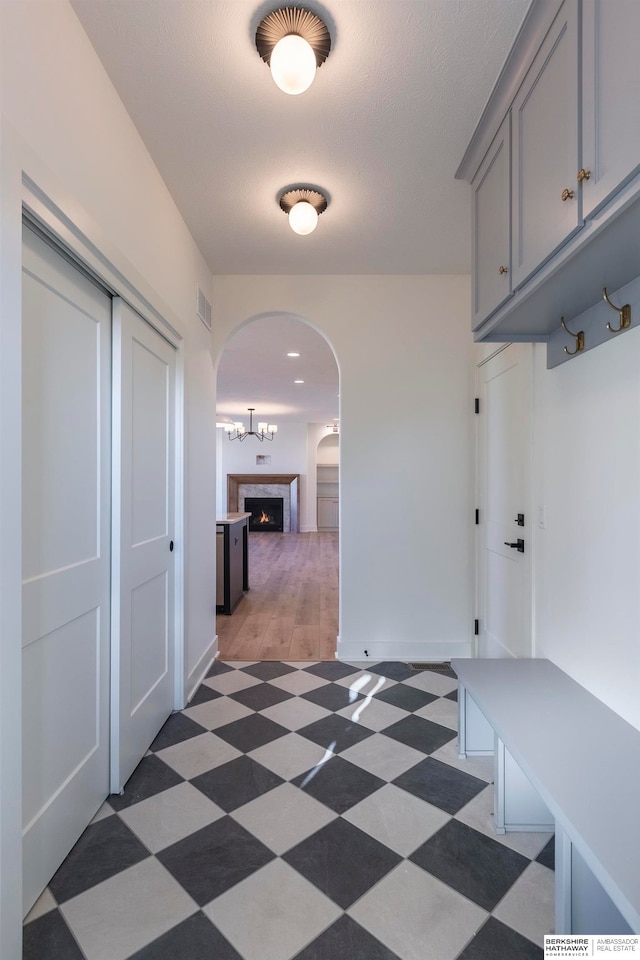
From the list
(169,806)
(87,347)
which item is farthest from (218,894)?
(87,347)

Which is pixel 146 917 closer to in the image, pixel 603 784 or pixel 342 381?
pixel 603 784

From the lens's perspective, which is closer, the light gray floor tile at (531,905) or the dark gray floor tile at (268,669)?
the light gray floor tile at (531,905)

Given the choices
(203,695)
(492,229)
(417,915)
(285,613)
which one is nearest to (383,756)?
(417,915)

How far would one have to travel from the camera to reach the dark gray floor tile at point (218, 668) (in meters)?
3.22

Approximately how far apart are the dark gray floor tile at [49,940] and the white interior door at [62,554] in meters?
0.08

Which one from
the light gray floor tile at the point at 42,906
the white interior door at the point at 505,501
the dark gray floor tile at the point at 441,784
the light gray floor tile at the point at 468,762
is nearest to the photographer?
the light gray floor tile at the point at 42,906

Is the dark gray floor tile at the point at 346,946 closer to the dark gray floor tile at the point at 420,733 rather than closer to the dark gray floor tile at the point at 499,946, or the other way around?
the dark gray floor tile at the point at 499,946

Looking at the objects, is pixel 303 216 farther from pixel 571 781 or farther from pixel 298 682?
pixel 298 682

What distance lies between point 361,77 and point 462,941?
8.87ft

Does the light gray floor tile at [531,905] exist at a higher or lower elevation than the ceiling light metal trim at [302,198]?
lower

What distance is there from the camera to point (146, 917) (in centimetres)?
139

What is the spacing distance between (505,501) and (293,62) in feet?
7.36

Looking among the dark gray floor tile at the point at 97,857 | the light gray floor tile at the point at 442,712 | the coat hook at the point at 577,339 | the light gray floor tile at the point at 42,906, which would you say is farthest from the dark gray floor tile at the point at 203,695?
the coat hook at the point at 577,339

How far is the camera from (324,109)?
1.87 meters
